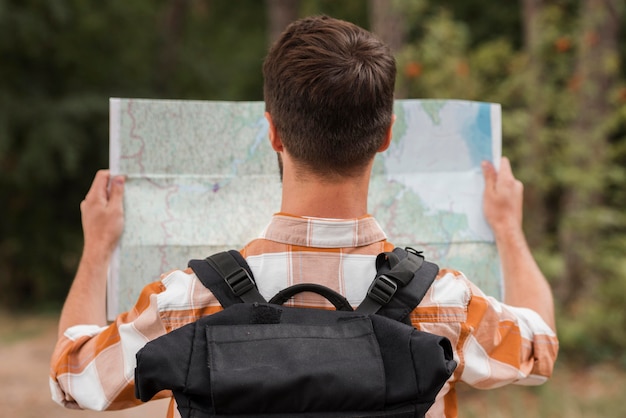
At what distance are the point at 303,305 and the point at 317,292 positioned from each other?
0.05 metres

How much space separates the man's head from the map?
549 millimetres

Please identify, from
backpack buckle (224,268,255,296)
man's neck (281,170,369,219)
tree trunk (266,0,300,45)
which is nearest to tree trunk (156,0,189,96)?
tree trunk (266,0,300,45)

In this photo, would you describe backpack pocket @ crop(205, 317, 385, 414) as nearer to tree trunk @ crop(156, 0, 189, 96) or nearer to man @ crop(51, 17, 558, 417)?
man @ crop(51, 17, 558, 417)

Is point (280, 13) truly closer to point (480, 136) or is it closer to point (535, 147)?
point (535, 147)

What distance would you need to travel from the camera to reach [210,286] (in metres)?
1.54

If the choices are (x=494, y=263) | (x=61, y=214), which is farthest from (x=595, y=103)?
(x=61, y=214)

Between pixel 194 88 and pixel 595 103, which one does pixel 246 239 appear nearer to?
pixel 595 103

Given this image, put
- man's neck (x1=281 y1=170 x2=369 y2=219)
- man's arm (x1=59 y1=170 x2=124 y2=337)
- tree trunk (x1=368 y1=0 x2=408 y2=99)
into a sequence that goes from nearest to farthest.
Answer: man's neck (x1=281 y1=170 x2=369 y2=219) < man's arm (x1=59 y1=170 x2=124 y2=337) < tree trunk (x1=368 y1=0 x2=408 y2=99)

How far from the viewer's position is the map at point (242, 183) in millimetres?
2109

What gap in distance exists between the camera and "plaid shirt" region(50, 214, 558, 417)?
160 cm

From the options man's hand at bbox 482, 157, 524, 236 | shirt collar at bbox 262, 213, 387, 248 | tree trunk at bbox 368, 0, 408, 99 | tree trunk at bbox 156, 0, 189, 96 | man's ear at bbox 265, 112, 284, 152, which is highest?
tree trunk at bbox 156, 0, 189, 96

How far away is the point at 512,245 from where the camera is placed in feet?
7.01

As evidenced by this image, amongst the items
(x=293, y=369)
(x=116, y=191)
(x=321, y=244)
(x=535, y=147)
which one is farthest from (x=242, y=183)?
(x=535, y=147)

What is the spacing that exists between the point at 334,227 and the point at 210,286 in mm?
281
